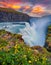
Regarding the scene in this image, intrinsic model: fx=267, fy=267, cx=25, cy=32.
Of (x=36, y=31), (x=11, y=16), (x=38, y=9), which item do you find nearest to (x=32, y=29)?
(x=36, y=31)

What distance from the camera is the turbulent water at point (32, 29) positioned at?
7.19 metres

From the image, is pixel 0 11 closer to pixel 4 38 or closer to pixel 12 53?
pixel 4 38

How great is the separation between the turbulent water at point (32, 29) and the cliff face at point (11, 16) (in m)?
0.14

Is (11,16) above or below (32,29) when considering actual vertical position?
above

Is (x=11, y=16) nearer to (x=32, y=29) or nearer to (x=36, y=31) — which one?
(x=32, y=29)

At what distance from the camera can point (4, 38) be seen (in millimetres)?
7098

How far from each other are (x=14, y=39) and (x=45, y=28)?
959 millimetres

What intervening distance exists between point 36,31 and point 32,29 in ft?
0.45

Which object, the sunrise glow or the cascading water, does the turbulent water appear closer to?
the cascading water

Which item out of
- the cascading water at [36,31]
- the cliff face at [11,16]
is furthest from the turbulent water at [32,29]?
the cliff face at [11,16]

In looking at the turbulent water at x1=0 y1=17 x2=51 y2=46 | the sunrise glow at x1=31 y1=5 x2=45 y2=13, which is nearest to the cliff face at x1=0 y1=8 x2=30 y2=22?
the turbulent water at x1=0 y1=17 x2=51 y2=46

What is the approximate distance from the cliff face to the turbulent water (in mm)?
143

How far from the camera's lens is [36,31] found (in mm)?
7367

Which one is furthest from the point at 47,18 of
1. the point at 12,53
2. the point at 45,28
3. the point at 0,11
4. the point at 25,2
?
the point at 12,53
